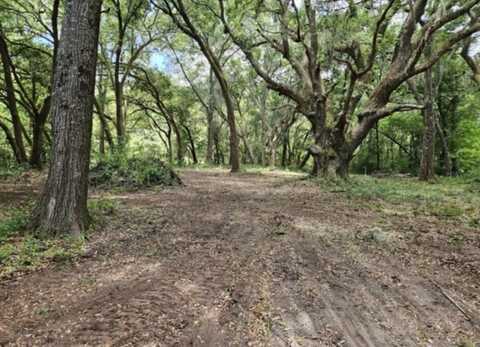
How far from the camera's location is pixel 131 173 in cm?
823

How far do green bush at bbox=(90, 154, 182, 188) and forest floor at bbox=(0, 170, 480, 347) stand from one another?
10.4ft

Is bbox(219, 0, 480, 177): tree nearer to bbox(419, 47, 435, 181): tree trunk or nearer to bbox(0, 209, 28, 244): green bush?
bbox(419, 47, 435, 181): tree trunk

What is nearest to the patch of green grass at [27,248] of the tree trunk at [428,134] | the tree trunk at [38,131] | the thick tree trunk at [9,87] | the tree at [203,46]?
the tree trunk at [38,131]

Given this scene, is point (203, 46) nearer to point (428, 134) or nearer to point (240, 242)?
point (428, 134)

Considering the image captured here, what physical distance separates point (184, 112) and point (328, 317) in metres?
23.1

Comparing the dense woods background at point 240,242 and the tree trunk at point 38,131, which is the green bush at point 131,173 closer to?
the dense woods background at point 240,242

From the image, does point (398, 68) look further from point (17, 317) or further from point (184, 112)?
point (184, 112)

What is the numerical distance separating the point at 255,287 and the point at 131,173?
6.28m

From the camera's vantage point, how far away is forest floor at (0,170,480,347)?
7.15ft

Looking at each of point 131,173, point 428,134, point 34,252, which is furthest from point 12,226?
point 428,134

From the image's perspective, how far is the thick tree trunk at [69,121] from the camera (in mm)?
3838

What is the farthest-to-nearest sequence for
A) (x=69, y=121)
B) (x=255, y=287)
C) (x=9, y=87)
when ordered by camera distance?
(x=9, y=87) → (x=69, y=121) → (x=255, y=287)

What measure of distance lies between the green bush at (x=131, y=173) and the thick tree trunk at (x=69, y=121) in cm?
400

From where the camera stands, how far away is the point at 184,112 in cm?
2414
